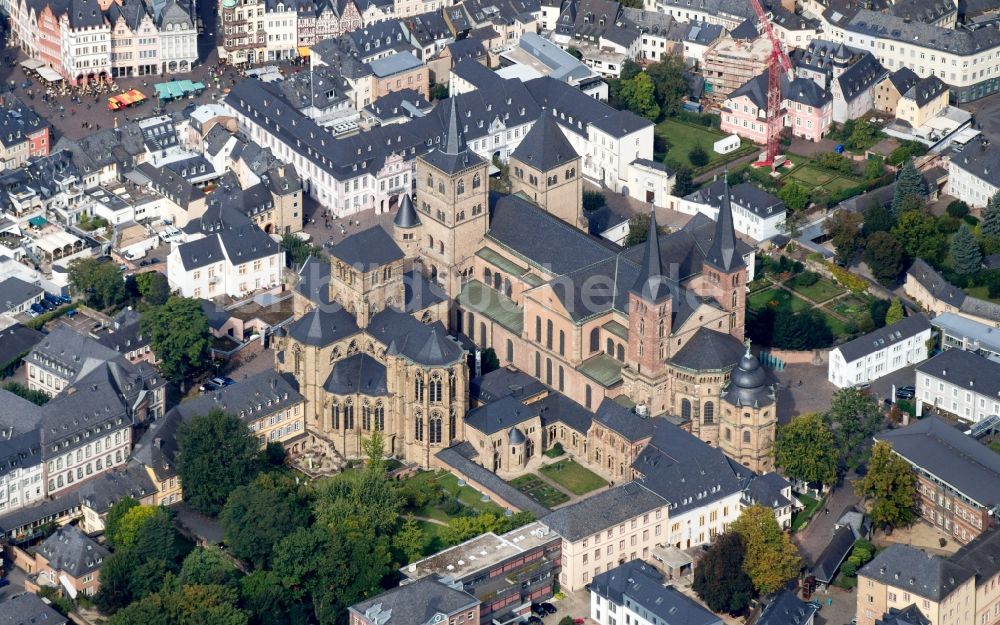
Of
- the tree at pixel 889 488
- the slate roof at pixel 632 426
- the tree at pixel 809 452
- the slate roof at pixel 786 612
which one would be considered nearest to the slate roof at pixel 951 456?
the tree at pixel 889 488

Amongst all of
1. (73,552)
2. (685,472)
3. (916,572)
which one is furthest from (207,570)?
(916,572)

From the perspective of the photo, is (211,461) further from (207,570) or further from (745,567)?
(745,567)

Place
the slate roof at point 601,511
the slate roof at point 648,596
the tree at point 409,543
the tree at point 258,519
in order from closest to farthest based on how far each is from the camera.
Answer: the slate roof at point 648,596, the slate roof at point 601,511, the tree at point 258,519, the tree at point 409,543

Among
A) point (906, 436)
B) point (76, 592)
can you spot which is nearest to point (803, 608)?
point (906, 436)

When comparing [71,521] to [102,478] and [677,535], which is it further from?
[677,535]

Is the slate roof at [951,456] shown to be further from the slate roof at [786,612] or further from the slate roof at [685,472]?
the slate roof at [786,612]

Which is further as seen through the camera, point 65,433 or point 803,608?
point 65,433
